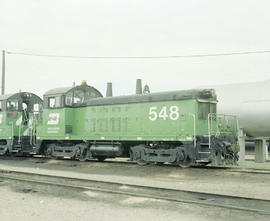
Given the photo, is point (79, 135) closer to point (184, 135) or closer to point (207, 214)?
point (184, 135)

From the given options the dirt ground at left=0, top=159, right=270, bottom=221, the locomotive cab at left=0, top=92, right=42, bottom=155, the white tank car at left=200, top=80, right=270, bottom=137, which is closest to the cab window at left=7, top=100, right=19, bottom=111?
the locomotive cab at left=0, top=92, right=42, bottom=155

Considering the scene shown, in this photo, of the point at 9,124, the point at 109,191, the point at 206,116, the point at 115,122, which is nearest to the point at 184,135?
the point at 206,116

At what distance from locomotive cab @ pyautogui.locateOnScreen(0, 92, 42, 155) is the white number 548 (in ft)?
23.0

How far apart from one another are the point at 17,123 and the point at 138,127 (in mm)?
7981

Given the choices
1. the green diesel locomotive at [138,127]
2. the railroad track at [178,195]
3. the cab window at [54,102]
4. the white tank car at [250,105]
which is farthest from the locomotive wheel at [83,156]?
the white tank car at [250,105]

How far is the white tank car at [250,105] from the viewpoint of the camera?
54.8 feet

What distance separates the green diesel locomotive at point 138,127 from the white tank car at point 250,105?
7.94 ft

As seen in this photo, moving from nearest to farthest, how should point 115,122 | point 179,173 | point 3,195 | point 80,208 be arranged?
1. point 80,208
2. point 3,195
3. point 179,173
4. point 115,122

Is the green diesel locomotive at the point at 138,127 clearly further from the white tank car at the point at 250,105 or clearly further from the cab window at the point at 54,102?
the white tank car at the point at 250,105

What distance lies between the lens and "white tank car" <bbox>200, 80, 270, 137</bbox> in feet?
54.8

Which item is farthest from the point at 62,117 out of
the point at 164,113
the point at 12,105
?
the point at 164,113

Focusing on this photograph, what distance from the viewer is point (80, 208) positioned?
6.26m

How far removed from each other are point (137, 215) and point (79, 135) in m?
9.26

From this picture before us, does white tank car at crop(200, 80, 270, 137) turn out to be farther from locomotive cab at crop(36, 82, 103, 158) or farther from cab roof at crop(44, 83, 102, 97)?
cab roof at crop(44, 83, 102, 97)
